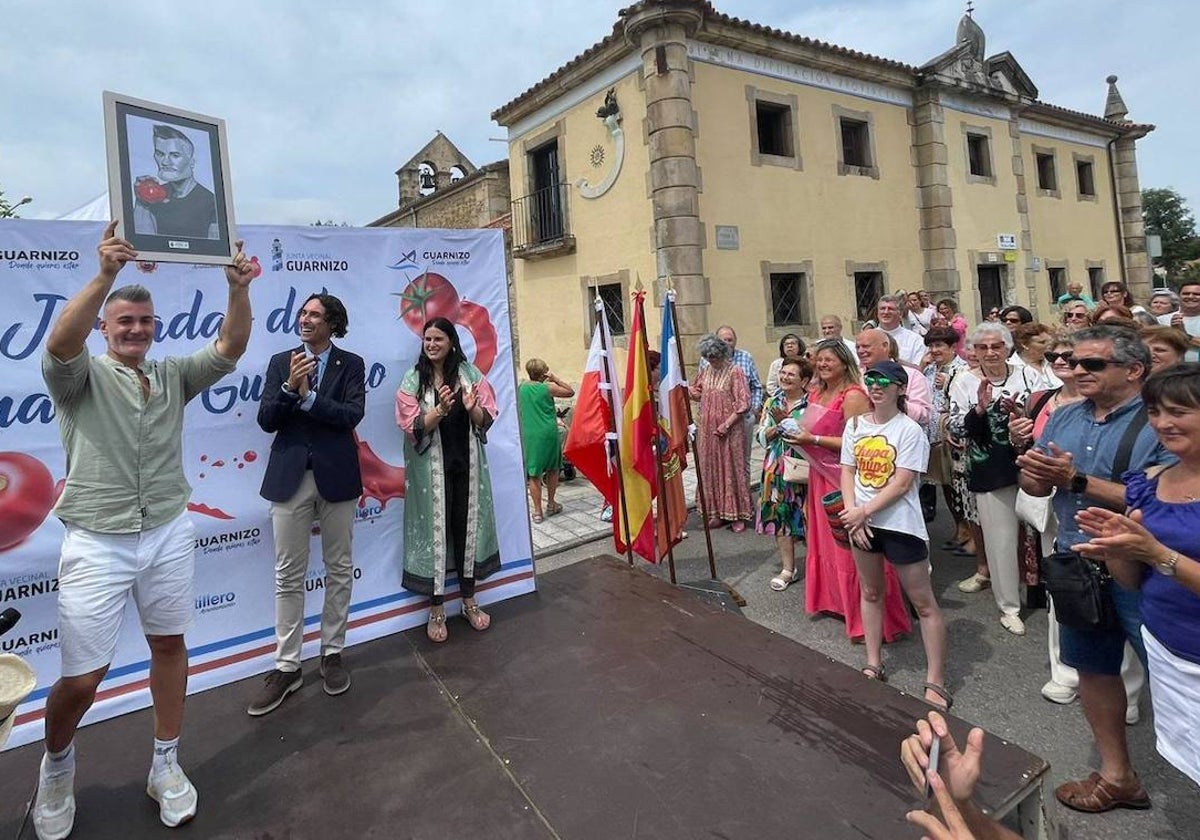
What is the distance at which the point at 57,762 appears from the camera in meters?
2.28

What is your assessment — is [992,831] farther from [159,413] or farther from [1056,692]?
[159,413]

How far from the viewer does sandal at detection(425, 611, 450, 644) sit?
12.1 feet

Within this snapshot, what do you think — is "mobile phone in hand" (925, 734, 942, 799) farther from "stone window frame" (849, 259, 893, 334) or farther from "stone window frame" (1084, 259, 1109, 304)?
"stone window frame" (1084, 259, 1109, 304)

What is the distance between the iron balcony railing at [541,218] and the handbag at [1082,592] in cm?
1056

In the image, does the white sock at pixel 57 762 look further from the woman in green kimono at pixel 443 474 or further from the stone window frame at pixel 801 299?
the stone window frame at pixel 801 299

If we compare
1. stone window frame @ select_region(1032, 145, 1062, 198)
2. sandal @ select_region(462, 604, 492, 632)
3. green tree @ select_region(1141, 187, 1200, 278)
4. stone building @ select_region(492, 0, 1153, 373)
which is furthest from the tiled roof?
green tree @ select_region(1141, 187, 1200, 278)

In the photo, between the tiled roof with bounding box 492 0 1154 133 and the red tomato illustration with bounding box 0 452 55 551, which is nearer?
the red tomato illustration with bounding box 0 452 55 551

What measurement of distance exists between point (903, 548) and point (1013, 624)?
4.16ft

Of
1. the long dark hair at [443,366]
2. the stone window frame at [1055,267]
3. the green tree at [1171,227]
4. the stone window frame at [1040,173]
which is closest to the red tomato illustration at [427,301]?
the long dark hair at [443,366]

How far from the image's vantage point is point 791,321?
11.2m

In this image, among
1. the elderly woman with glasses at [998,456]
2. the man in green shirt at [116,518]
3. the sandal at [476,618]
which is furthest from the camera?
the sandal at [476,618]

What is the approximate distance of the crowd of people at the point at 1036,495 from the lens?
1817mm

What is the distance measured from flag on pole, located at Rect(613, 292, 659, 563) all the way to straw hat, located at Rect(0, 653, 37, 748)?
Result: 3.24 m

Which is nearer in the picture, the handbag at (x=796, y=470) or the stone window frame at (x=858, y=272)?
the handbag at (x=796, y=470)
